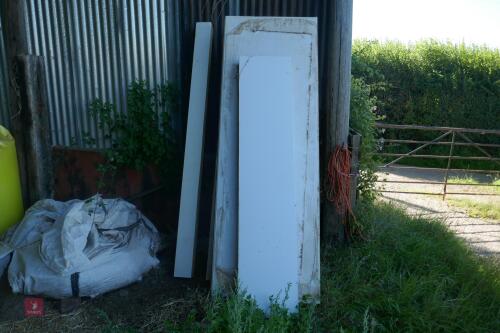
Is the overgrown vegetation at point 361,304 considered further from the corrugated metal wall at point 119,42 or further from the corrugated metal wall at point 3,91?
the corrugated metal wall at point 3,91

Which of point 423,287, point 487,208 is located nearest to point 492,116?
point 487,208

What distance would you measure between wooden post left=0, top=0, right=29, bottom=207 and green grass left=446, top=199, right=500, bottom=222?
19.1ft

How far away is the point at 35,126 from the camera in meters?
3.45

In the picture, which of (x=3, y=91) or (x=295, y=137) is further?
(x=3, y=91)

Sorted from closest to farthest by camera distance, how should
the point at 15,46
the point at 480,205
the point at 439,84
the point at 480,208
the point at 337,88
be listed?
1. the point at 337,88
2. the point at 15,46
3. the point at 480,208
4. the point at 480,205
5. the point at 439,84

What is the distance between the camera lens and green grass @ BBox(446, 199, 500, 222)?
561cm

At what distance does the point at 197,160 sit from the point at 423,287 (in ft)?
6.46

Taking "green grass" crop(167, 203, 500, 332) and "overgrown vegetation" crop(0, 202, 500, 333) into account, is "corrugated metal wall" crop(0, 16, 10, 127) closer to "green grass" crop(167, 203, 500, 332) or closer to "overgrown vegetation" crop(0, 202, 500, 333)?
"overgrown vegetation" crop(0, 202, 500, 333)

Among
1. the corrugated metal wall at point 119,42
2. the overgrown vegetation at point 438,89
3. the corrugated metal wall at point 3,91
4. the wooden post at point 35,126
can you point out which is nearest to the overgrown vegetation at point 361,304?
the wooden post at point 35,126

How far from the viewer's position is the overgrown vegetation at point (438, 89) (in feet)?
34.7

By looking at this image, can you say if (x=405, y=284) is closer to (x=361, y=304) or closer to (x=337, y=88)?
(x=361, y=304)

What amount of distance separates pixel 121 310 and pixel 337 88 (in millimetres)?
2396

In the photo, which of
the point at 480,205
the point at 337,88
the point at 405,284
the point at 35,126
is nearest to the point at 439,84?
the point at 480,205

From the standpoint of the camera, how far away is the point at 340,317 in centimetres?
257
